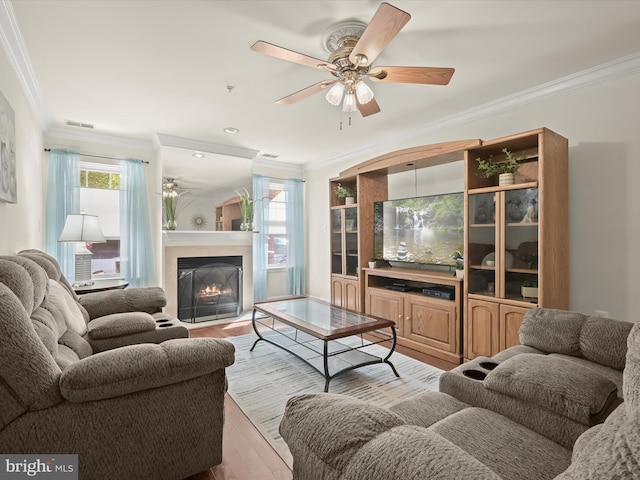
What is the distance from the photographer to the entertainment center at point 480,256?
270 centimetres

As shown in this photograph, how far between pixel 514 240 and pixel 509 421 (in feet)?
6.13

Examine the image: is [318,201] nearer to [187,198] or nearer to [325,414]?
[187,198]

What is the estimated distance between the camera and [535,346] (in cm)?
210

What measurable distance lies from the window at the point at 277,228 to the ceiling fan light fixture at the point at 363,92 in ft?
12.7

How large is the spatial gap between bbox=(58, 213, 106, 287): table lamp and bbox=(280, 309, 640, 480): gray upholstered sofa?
3521 millimetres

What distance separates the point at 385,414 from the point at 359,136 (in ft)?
→ 13.4

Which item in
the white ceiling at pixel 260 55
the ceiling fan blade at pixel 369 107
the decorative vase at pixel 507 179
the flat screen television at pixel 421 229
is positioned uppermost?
the white ceiling at pixel 260 55

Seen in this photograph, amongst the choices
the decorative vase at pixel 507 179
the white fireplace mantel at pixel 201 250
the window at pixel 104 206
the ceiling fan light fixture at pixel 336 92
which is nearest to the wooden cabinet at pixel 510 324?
the decorative vase at pixel 507 179

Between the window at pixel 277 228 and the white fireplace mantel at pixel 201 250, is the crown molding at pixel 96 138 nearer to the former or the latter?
the white fireplace mantel at pixel 201 250

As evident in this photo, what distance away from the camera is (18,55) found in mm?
2367

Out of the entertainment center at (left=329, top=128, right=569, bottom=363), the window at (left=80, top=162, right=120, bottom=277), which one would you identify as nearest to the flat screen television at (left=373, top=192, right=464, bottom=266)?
the entertainment center at (left=329, top=128, right=569, bottom=363)

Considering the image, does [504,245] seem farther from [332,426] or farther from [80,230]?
[80,230]

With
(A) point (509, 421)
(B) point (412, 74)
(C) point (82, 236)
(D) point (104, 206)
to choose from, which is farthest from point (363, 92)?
(D) point (104, 206)

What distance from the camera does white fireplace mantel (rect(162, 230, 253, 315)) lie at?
4.52 metres
